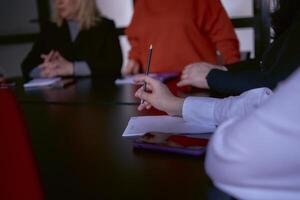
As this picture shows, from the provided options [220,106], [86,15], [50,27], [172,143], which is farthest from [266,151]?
[50,27]

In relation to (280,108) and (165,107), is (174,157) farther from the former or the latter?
(280,108)

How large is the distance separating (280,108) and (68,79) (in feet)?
5.39

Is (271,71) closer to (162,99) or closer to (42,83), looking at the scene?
(162,99)

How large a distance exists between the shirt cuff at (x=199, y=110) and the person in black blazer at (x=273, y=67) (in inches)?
7.4

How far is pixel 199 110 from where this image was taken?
1.01 metres

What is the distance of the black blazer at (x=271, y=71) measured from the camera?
97 centimetres

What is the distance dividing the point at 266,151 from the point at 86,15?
6.58 feet

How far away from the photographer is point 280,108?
43 cm

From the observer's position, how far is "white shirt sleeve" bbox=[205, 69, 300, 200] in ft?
1.42

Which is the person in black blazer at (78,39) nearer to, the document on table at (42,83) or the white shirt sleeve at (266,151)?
the document on table at (42,83)

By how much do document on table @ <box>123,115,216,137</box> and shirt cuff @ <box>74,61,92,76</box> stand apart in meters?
1.09

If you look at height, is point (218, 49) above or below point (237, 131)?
below

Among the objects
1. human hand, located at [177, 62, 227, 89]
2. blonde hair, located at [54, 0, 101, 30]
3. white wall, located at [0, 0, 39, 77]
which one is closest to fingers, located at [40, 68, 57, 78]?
blonde hair, located at [54, 0, 101, 30]

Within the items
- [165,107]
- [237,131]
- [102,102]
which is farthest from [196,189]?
[102,102]
